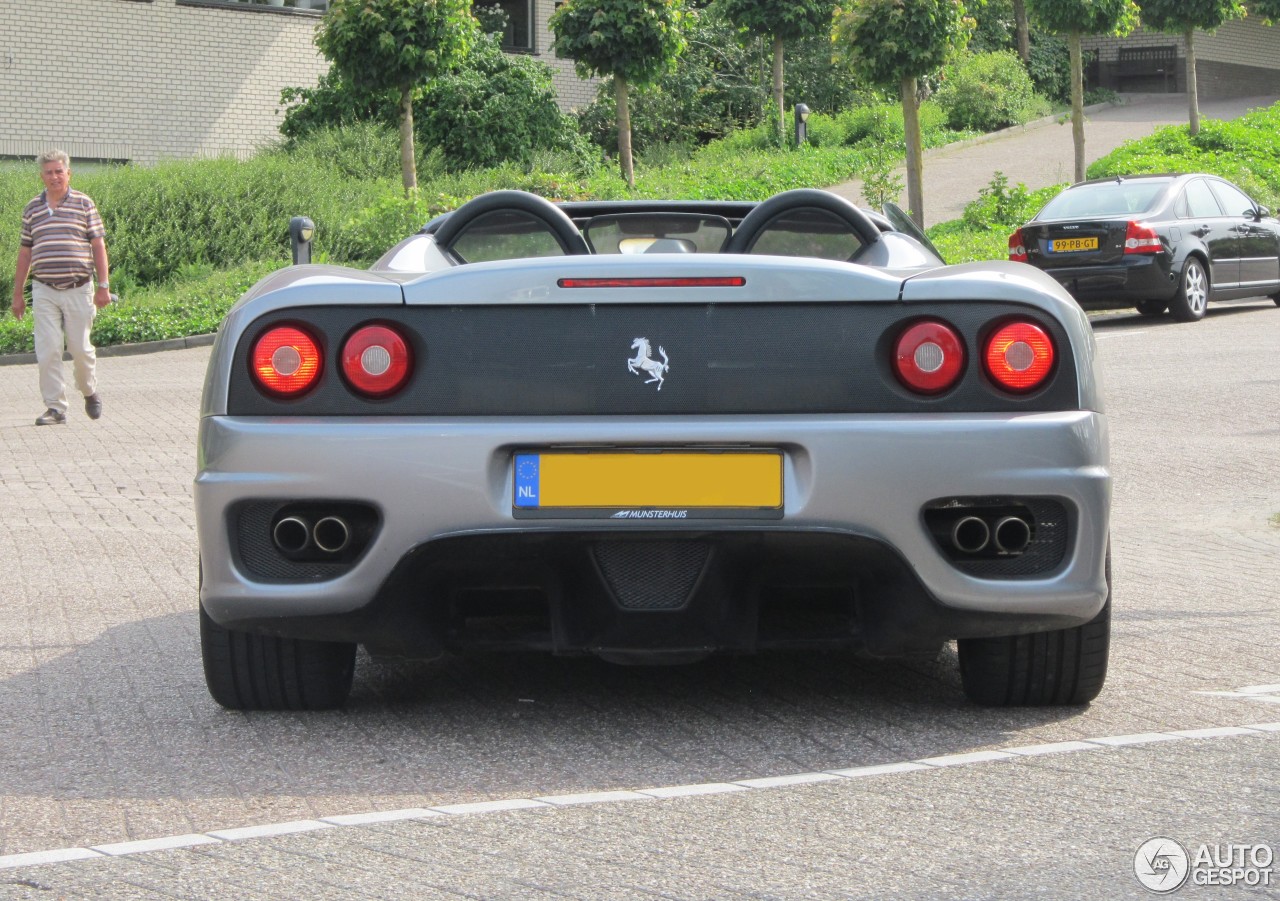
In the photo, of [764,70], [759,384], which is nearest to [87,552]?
[759,384]

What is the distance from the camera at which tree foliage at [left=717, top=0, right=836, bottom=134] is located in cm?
3544

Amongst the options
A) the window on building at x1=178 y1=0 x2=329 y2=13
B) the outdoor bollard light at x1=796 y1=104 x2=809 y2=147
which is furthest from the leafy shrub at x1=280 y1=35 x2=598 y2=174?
the outdoor bollard light at x1=796 y1=104 x2=809 y2=147

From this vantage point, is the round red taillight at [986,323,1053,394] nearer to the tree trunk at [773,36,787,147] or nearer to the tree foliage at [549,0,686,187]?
the tree foliage at [549,0,686,187]

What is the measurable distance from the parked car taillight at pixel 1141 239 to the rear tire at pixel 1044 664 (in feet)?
44.7

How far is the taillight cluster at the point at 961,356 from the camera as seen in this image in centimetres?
385

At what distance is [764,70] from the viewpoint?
131 feet

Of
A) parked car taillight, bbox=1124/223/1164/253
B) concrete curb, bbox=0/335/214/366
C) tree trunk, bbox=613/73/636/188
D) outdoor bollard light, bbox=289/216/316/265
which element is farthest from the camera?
tree trunk, bbox=613/73/636/188

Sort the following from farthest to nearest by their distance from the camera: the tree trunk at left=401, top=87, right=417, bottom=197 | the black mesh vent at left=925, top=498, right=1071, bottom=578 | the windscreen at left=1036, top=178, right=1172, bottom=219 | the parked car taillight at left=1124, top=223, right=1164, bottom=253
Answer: the tree trunk at left=401, top=87, right=417, bottom=197 < the windscreen at left=1036, top=178, right=1172, bottom=219 < the parked car taillight at left=1124, top=223, right=1164, bottom=253 < the black mesh vent at left=925, top=498, right=1071, bottom=578

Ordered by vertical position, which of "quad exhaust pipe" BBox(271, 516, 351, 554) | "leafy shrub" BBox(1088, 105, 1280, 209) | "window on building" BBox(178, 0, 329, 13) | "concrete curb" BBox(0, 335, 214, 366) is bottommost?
"concrete curb" BBox(0, 335, 214, 366)

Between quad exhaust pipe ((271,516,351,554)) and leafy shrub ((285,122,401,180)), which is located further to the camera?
leafy shrub ((285,122,401,180))

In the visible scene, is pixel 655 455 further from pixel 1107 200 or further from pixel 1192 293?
pixel 1192 293

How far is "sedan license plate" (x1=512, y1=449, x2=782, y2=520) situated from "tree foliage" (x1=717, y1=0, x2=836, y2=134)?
32.8 meters

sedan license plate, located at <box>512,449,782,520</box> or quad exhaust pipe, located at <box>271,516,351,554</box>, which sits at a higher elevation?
sedan license plate, located at <box>512,449,782,520</box>

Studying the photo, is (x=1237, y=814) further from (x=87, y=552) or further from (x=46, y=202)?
(x=46, y=202)
